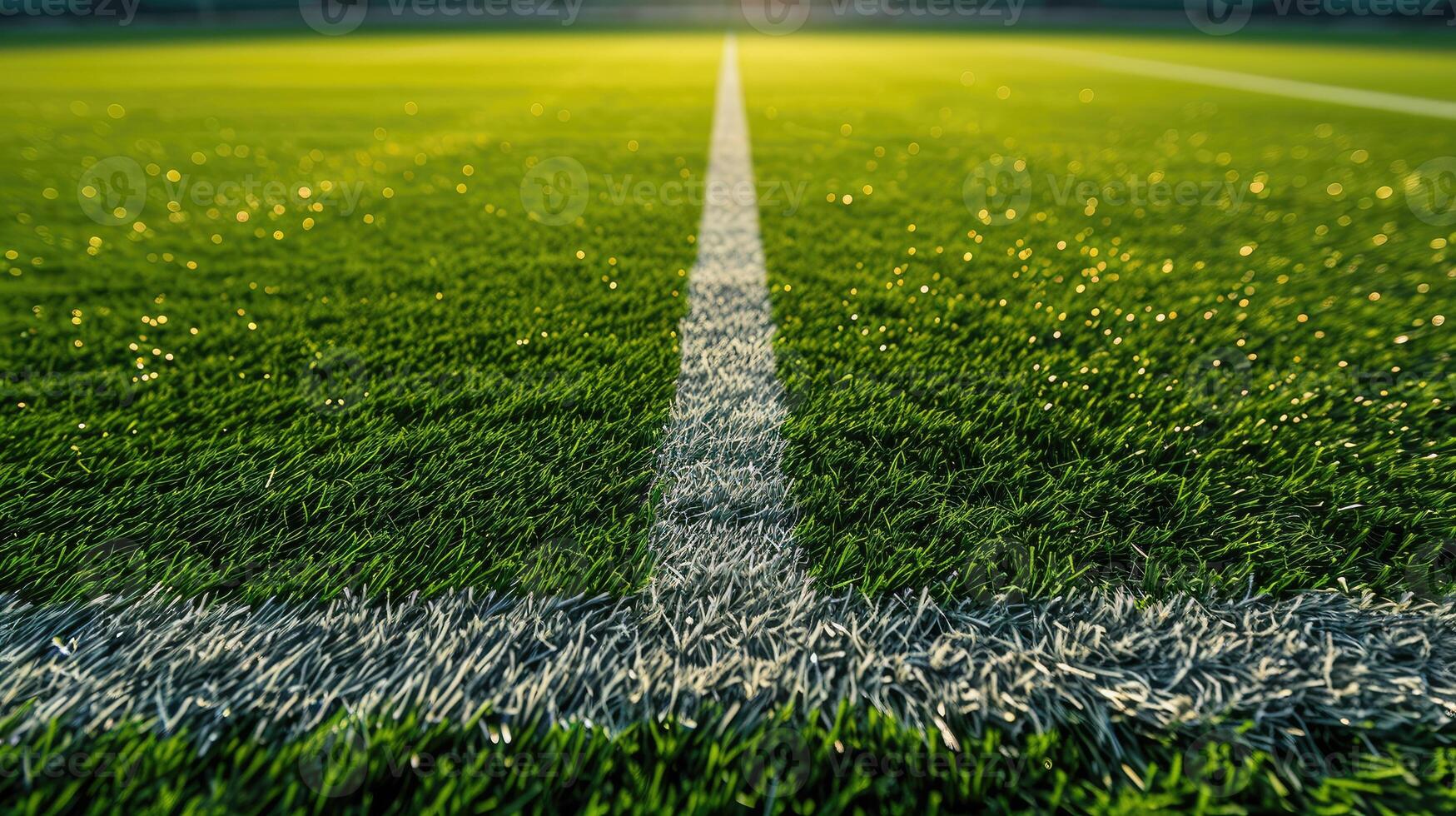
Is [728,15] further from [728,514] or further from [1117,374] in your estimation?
[728,514]

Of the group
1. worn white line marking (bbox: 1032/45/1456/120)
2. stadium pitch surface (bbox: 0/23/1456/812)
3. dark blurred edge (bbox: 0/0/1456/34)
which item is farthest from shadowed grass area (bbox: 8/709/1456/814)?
dark blurred edge (bbox: 0/0/1456/34)

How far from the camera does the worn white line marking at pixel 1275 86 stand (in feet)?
17.3

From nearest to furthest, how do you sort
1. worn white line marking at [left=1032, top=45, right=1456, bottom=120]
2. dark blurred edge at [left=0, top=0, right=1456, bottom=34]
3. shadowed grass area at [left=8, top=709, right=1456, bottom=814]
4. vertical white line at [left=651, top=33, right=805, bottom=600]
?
1. shadowed grass area at [left=8, top=709, right=1456, bottom=814]
2. vertical white line at [left=651, top=33, right=805, bottom=600]
3. worn white line marking at [left=1032, top=45, right=1456, bottom=120]
4. dark blurred edge at [left=0, top=0, right=1456, bottom=34]

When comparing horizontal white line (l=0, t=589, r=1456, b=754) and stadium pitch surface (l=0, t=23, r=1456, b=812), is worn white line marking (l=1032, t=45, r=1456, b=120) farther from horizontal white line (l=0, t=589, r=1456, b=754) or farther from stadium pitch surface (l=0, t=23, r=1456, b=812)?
horizontal white line (l=0, t=589, r=1456, b=754)

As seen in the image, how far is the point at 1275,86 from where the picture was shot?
21.8ft

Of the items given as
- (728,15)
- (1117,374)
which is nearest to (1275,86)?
(1117,374)

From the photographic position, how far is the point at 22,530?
1.01 metres

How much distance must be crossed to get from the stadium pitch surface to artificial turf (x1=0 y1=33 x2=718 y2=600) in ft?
0.04

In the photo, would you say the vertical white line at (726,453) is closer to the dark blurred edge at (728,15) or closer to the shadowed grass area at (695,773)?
the shadowed grass area at (695,773)

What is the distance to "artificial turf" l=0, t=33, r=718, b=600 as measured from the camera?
99 cm

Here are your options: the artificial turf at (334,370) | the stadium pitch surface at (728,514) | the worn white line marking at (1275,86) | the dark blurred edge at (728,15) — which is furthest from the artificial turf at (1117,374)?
the dark blurred edge at (728,15)

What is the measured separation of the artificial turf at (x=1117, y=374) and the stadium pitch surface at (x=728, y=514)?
10 mm

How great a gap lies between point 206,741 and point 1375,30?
2564 centimetres

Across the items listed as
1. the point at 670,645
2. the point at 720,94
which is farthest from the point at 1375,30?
the point at 670,645
